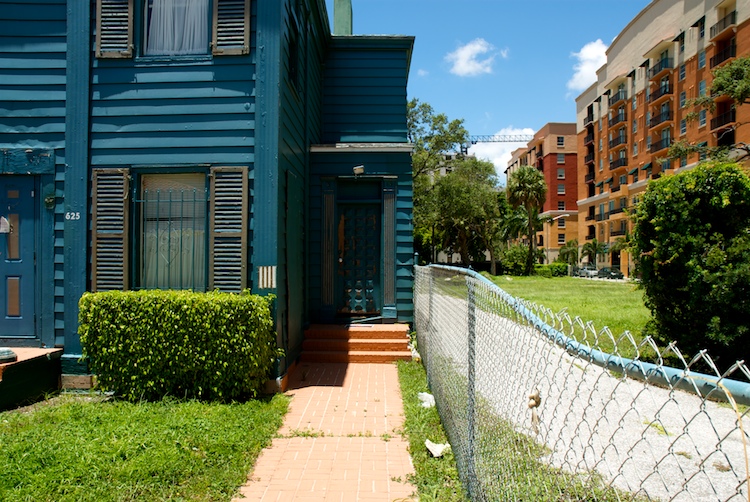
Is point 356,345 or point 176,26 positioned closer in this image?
point 176,26

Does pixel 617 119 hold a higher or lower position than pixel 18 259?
higher

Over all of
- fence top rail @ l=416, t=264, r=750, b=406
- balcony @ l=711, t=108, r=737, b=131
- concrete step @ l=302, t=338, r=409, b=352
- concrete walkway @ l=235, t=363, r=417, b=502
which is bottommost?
concrete walkway @ l=235, t=363, r=417, b=502

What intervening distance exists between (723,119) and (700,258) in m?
30.9

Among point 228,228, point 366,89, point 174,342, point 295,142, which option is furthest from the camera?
point 366,89

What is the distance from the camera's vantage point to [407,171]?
27.8 feet

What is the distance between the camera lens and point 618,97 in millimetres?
45531

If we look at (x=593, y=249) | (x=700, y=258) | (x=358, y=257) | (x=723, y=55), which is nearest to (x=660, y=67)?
(x=723, y=55)

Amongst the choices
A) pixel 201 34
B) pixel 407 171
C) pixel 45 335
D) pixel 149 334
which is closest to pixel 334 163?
pixel 407 171

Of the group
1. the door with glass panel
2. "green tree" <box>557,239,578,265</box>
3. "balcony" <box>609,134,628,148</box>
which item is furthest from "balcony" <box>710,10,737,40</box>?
the door with glass panel

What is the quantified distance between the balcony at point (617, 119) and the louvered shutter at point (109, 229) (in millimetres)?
48508

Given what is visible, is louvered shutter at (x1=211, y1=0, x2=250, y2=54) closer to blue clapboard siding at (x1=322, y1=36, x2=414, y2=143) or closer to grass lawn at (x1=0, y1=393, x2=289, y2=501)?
blue clapboard siding at (x1=322, y1=36, x2=414, y2=143)

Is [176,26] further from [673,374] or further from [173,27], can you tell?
[673,374]

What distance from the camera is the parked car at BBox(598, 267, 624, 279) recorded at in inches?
1559

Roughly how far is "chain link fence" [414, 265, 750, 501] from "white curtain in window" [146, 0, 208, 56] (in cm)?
431
